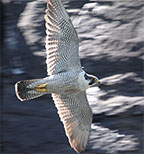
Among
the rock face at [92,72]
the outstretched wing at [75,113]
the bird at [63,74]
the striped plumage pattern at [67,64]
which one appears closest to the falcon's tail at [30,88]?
the bird at [63,74]

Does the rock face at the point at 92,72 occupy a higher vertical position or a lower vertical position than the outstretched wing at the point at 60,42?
lower

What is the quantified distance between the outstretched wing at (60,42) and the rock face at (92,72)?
0.94m

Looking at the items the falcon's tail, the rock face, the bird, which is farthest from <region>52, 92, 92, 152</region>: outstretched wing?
the rock face

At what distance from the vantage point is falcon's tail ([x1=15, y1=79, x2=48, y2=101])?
6574 millimetres

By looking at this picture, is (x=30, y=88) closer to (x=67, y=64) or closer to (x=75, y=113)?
(x=67, y=64)

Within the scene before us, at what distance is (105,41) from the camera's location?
25.3ft

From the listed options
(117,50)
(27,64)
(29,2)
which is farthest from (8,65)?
(117,50)

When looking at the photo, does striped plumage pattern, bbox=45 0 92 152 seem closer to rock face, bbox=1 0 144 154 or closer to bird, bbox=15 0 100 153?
bird, bbox=15 0 100 153

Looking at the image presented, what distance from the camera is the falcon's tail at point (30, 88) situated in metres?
6.57

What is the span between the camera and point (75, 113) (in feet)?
22.4

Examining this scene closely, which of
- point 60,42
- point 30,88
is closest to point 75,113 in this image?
point 30,88

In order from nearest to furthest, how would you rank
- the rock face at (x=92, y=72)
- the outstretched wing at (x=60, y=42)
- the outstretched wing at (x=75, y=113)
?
the outstretched wing at (x=60, y=42)
the outstretched wing at (x=75, y=113)
the rock face at (x=92, y=72)

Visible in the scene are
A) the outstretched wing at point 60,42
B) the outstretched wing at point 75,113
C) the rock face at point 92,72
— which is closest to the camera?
the outstretched wing at point 60,42

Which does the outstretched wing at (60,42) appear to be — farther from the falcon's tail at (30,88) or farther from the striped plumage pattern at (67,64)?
the falcon's tail at (30,88)
